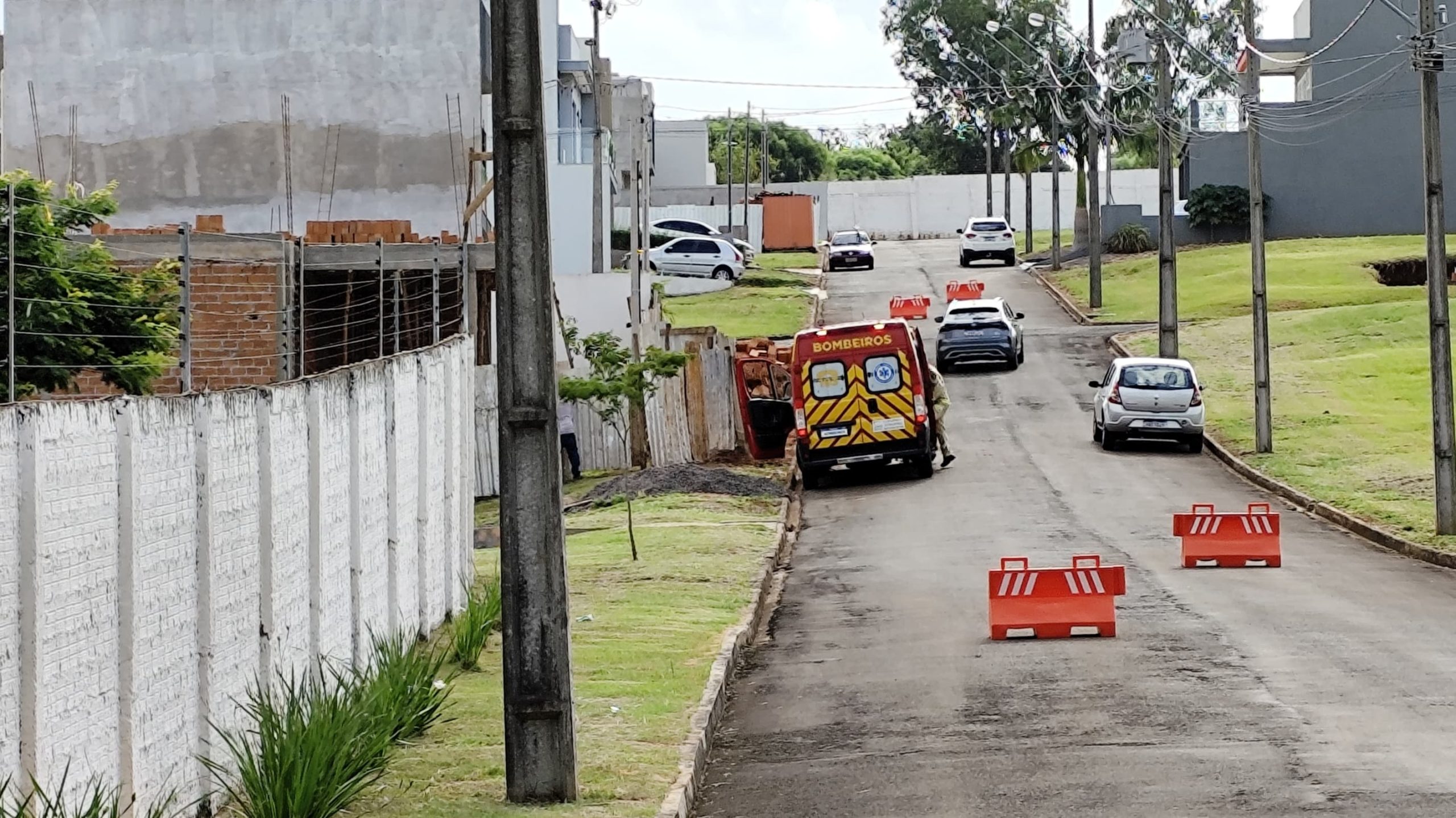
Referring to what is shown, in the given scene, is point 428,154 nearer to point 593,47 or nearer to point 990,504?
point 593,47

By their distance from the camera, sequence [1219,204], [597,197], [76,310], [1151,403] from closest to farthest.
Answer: [76,310] < [1151,403] < [597,197] < [1219,204]

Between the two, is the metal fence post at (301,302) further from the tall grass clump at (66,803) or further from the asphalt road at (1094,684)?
the tall grass clump at (66,803)

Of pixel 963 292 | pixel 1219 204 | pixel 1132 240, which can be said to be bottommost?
pixel 963 292

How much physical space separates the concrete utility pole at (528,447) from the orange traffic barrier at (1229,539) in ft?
41.7

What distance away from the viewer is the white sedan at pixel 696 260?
67.6m

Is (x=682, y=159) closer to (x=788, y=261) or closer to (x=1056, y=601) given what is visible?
(x=788, y=261)

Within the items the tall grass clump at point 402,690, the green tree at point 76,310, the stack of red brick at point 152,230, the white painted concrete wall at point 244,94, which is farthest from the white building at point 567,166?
the tall grass clump at point 402,690

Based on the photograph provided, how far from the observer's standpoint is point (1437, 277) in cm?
2355

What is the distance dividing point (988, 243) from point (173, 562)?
68287 millimetres

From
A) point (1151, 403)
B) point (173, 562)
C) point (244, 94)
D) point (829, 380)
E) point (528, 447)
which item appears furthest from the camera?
point (244, 94)

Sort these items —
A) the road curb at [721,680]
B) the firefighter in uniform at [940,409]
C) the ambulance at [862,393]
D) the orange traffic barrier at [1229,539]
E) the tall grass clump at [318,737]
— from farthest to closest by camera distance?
the firefighter in uniform at [940,409] < the ambulance at [862,393] < the orange traffic barrier at [1229,539] < the road curb at [721,680] < the tall grass clump at [318,737]

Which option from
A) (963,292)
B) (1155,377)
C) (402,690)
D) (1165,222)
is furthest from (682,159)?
(402,690)

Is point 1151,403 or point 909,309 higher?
point 909,309

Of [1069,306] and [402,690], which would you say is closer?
[402,690]
